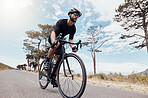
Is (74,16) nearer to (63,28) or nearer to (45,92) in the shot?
(63,28)

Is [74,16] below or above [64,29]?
above

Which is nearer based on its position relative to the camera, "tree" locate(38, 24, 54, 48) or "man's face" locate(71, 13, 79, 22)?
"man's face" locate(71, 13, 79, 22)

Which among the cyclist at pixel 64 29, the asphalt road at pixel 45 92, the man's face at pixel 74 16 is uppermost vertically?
→ the man's face at pixel 74 16

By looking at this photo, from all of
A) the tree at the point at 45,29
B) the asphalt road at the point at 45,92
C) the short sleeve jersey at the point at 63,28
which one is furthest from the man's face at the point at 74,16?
the tree at the point at 45,29

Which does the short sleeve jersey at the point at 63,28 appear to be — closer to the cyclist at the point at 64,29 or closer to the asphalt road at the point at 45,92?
the cyclist at the point at 64,29

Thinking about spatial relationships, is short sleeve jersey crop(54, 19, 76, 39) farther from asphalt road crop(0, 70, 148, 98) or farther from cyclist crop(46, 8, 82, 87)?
asphalt road crop(0, 70, 148, 98)

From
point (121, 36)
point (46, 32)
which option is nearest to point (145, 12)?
point (121, 36)

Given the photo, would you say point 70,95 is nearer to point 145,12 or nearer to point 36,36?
point 145,12

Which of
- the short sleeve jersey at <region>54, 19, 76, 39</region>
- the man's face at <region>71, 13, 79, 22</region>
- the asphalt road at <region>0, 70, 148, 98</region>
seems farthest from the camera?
the short sleeve jersey at <region>54, 19, 76, 39</region>

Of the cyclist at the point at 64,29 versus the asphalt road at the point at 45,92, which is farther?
the cyclist at the point at 64,29

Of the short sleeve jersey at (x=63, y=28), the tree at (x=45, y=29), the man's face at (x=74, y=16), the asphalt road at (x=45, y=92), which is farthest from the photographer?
the tree at (x=45, y=29)

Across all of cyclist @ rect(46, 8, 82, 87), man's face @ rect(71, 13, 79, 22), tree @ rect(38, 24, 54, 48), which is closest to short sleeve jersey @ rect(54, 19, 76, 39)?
cyclist @ rect(46, 8, 82, 87)

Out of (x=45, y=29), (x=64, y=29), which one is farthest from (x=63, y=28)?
(x=45, y=29)

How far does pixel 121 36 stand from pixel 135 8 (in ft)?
17.8
